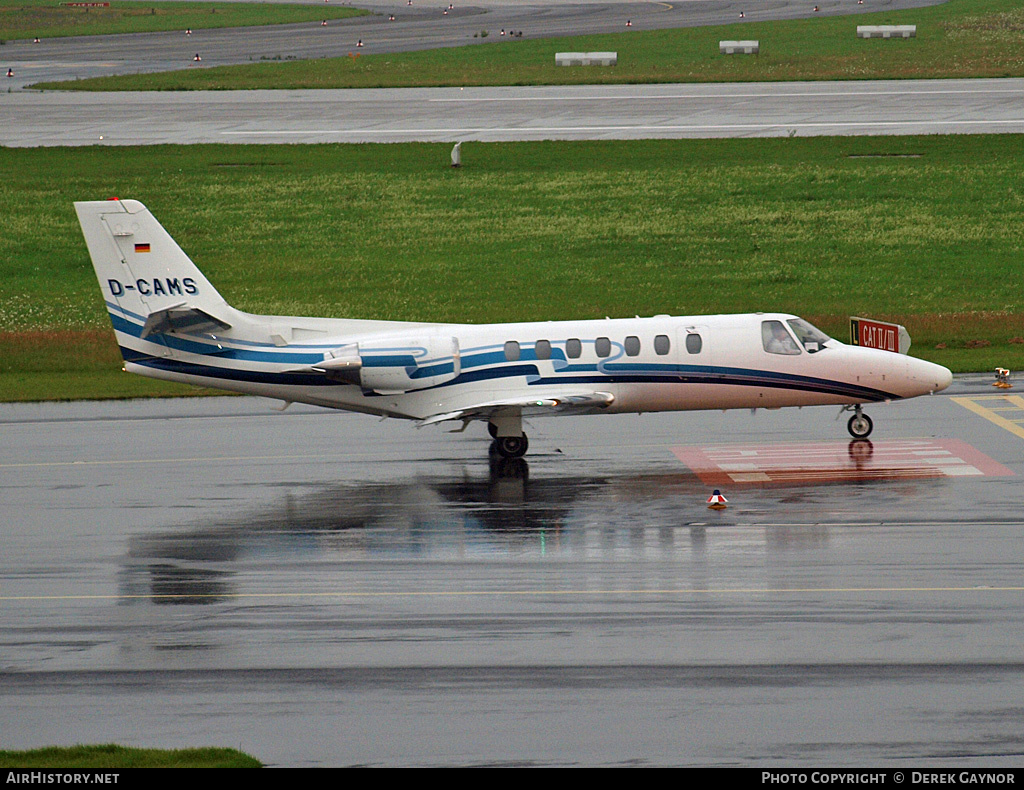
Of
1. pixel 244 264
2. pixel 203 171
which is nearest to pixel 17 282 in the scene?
pixel 244 264

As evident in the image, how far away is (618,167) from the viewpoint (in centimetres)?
6066

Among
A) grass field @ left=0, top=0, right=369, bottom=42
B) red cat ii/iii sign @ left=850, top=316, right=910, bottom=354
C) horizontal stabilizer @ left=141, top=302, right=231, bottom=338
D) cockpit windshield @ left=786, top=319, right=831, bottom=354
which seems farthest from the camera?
grass field @ left=0, top=0, right=369, bottom=42

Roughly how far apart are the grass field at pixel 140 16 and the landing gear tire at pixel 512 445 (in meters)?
96.5

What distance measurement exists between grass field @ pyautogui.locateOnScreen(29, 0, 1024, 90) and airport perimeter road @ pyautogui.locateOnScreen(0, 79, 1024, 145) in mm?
2815

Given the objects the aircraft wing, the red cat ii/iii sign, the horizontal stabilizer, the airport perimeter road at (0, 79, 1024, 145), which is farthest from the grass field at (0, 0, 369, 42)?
the aircraft wing

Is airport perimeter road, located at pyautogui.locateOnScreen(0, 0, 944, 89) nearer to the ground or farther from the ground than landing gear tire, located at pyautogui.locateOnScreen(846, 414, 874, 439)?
farther from the ground

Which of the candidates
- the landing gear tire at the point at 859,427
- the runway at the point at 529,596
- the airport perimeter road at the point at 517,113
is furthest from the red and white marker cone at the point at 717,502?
the airport perimeter road at the point at 517,113

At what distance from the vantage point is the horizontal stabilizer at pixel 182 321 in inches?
1101

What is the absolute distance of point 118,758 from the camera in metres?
14.6

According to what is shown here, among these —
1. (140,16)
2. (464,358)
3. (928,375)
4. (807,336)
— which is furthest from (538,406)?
(140,16)

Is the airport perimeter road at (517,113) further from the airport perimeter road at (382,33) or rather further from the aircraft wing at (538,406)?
the aircraft wing at (538,406)

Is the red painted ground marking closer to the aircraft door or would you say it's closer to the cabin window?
the aircraft door

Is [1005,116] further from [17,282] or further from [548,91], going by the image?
[17,282]

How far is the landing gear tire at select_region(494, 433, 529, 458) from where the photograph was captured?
28594 mm
